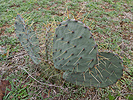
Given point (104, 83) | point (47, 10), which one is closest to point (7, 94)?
point (104, 83)

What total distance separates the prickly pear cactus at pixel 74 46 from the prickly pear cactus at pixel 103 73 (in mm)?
232

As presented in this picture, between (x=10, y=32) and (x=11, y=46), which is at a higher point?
(x=10, y=32)

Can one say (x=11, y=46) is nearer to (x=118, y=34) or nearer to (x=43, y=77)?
(x=43, y=77)

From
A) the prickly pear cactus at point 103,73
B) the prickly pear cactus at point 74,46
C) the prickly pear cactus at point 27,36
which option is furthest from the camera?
the prickly pear cactus at point 27,36

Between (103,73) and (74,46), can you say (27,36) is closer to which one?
(74,46)

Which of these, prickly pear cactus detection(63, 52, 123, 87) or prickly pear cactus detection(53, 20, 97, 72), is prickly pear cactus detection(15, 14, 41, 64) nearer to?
prickly pear cactus detection(53, 20, 97, 72)

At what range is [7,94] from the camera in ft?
6.19

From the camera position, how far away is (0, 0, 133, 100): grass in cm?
199

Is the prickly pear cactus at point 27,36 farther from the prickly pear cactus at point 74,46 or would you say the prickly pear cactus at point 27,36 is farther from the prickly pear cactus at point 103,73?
the prickly pear cactus at point 103,73

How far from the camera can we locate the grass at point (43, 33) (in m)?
1.99

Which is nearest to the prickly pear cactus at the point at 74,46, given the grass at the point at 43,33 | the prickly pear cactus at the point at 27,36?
the grass at the point at 43,33

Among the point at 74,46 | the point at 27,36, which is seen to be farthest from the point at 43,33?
the point at 74,46

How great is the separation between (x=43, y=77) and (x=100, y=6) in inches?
134

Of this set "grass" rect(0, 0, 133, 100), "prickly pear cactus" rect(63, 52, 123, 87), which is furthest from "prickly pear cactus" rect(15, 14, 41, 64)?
"prickly pear cactus" rect(63, 52, 123, 87)
